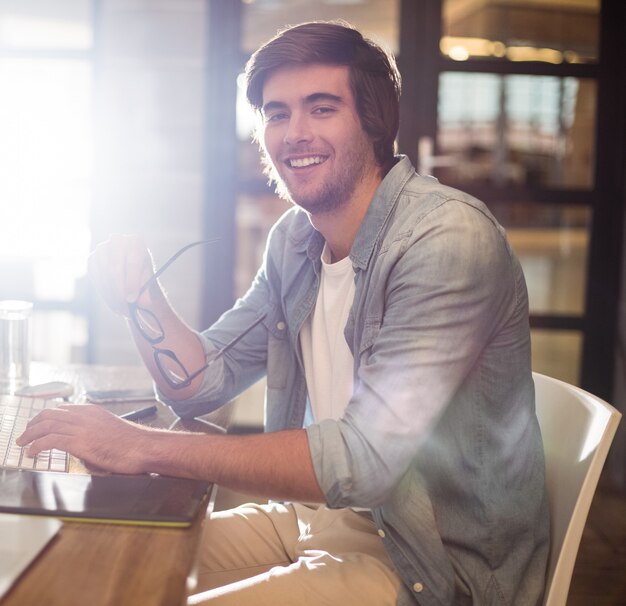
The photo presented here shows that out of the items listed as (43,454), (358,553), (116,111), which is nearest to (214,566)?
(358,553)

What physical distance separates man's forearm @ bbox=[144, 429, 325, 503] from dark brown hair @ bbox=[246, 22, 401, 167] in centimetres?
71

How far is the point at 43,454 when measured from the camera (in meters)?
1.22

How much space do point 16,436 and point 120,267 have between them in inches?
16.2

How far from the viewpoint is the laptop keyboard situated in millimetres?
1169

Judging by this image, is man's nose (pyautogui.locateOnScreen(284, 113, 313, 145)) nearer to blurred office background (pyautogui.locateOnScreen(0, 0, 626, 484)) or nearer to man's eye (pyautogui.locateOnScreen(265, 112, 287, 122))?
man's eye (pyautogui.locateOnScreen(265, 112, 287, 122))

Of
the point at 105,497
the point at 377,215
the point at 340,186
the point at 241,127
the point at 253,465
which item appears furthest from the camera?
the point at 241,127

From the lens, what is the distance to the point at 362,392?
1.19m

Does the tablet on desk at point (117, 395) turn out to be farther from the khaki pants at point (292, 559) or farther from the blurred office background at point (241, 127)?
the blurred office background at point (241, 127)

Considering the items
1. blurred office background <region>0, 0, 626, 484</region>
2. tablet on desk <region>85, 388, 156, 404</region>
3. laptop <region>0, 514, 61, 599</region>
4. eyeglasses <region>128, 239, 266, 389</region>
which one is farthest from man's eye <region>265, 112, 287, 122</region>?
blurred office background <region>0, 0, 626, 484</region>

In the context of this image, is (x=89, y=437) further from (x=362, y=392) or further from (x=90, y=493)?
(x=362, y=392)

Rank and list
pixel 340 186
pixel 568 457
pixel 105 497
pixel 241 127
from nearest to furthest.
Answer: pixel 105 497, pixel 568 457, pixel 340 186, pixel 241 127

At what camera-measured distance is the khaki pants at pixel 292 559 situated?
3.87 feet

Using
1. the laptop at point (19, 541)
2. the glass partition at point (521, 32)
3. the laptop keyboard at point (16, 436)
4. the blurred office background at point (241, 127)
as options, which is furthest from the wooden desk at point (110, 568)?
the glass partition at point (521, 32)

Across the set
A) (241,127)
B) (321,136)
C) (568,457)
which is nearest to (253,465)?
(568,457)
